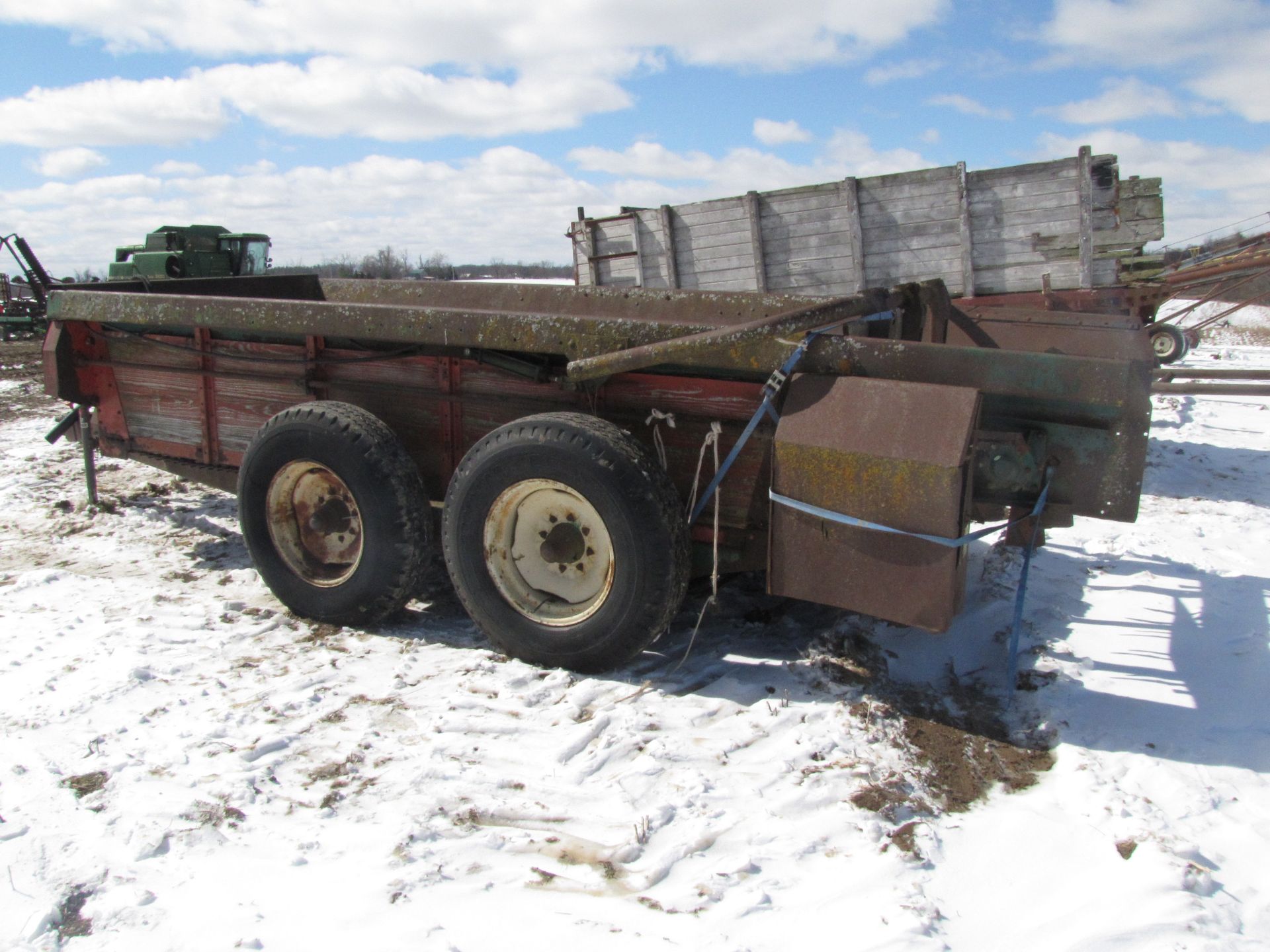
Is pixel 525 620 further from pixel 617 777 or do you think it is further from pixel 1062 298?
pixel 1062 298

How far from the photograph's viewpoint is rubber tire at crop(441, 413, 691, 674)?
10.5ft

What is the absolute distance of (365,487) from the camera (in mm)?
3729

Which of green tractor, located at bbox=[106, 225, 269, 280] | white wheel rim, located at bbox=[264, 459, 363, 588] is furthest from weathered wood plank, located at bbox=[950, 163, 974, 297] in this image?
green tractor, located at bbox=[106, 225, 269, 280]

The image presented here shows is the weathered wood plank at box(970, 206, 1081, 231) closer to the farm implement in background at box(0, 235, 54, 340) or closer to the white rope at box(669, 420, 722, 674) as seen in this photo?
the white rope at box(669, 420, 722, 674)

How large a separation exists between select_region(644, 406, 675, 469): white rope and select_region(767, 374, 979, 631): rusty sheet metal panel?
54 cm

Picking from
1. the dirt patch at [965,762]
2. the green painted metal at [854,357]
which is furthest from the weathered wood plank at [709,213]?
the dirt patch at [965,762]

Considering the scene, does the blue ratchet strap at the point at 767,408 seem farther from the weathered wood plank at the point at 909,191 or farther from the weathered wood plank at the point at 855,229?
the weathered wood plank at the point at 855,229

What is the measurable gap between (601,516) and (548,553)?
0.37 m

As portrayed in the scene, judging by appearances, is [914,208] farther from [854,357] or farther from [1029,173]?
[854,357]

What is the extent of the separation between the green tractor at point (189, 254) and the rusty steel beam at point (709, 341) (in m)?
16.7

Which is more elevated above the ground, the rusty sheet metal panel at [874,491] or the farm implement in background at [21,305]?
the farm implement in background at [21,305]

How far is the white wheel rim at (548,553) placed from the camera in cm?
341

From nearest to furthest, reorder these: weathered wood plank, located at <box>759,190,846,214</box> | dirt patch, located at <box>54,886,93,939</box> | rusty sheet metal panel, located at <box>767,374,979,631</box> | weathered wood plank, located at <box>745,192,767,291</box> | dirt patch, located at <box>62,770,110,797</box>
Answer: dirt patch, located at <box>54,886,93,939</box>, dirt patch, located at <box>62,770,110,797</box>, rusty sheet metal panel, located at <box>767,374,979,631</box>, weathered wood plank, located at <box>759,190,846,214</box>, weathered wood plank, located at <box>745,192,767,291</box>

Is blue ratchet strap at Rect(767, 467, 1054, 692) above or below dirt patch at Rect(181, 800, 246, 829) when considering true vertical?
above
